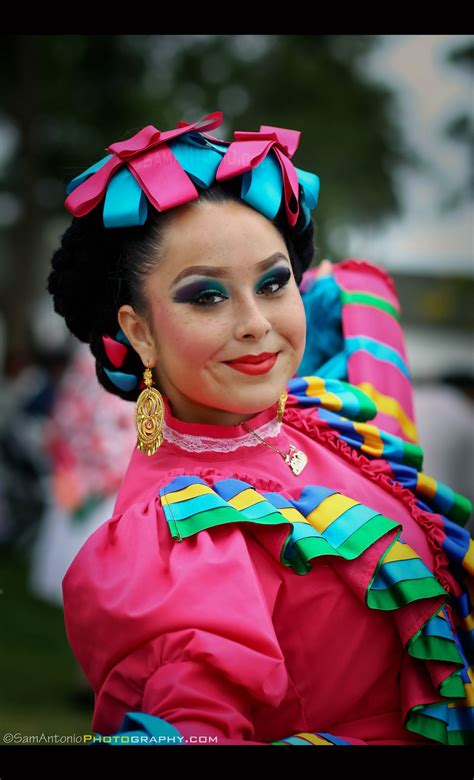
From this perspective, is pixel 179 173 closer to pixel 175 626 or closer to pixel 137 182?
pixel 137 182

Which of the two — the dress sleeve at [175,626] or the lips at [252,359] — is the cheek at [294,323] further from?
the dress sleeve at [175,626]

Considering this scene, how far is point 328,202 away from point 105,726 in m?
6.67

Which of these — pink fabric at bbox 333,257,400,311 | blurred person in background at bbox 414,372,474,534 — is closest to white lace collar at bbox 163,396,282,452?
pink fabric at bbox 333,257,400,311

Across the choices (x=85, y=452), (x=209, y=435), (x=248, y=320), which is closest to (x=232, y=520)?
(x=209, y=435)

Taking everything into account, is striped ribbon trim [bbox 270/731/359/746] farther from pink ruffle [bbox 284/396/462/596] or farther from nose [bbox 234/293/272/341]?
nose [bbox 234/293/272/341]

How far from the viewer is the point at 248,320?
1.93m

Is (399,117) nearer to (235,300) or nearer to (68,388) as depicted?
(68,388)

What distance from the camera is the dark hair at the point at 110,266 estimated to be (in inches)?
78.0

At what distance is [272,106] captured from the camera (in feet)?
26.1

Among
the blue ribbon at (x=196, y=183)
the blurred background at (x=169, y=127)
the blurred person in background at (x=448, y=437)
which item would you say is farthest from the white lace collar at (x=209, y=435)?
the blurred background at (x=169, y=127)

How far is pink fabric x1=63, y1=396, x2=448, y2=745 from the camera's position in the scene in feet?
5.60

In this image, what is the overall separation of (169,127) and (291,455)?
523cm

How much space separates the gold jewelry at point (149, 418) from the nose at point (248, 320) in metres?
0.22
